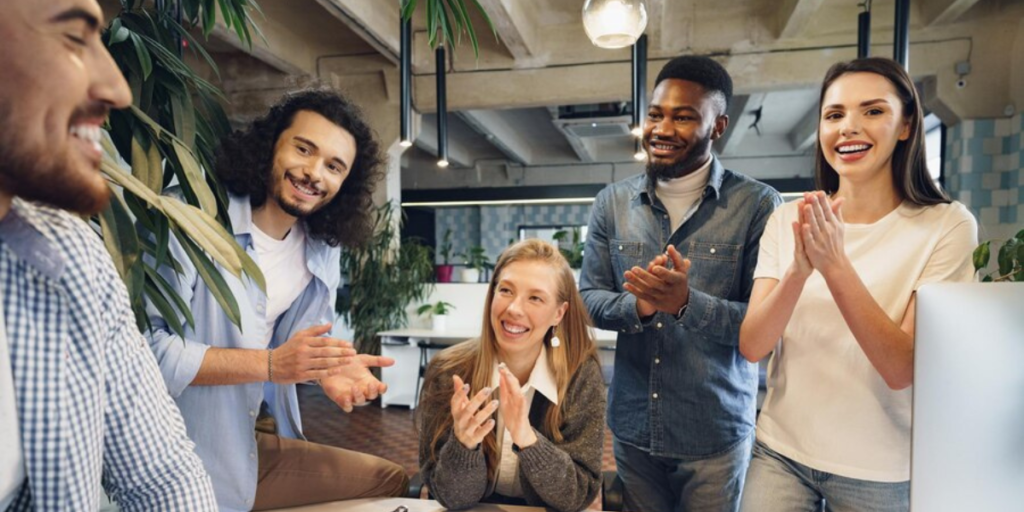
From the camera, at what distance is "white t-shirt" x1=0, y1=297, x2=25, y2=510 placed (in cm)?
64

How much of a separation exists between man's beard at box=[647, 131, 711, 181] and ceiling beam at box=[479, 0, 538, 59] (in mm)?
2978

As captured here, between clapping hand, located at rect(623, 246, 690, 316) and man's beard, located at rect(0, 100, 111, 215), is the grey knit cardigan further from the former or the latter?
man's beard, located at rect(0, 100, 111, 215)

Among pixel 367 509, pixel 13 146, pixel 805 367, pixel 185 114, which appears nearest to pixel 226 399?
pixel 367 509

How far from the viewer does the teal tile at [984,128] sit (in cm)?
534

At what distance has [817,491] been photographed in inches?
50.3

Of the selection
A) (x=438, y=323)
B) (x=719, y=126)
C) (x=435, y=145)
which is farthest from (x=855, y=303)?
(x=435, y=145)

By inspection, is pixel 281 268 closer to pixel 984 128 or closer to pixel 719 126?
pixel 719 126

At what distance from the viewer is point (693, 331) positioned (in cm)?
159

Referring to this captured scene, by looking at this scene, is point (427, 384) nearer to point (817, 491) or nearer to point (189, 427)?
point (189, 427)

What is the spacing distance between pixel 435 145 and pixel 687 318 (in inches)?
333

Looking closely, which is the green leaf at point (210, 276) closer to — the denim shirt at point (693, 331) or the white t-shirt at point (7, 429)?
the white t-shirt at point (7, 429)

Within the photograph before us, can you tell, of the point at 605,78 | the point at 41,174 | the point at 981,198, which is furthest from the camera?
the point at 605,78

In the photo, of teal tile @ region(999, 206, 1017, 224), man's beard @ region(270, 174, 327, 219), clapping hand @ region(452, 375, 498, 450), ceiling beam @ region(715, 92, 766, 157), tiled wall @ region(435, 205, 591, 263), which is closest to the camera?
clapping hand @ region(452, 375, 498, 450)

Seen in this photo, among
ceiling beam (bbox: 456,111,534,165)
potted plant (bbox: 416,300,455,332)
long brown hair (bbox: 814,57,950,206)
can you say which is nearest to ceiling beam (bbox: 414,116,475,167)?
ceiling beam (bbox: 456,111,534,165)
